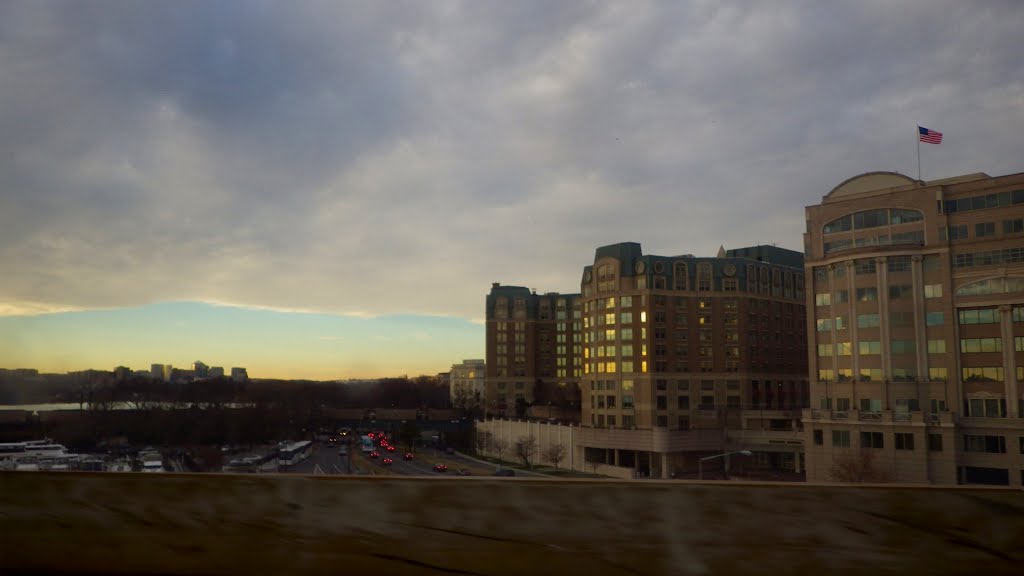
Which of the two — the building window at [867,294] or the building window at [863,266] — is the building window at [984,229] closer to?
the building window at [863,266]

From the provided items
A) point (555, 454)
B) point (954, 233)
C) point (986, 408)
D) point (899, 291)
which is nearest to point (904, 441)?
point (986, 408)

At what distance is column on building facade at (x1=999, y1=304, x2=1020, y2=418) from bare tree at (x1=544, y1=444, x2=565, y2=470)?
3769 cm

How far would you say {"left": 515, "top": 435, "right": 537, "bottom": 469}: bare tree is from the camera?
229ft

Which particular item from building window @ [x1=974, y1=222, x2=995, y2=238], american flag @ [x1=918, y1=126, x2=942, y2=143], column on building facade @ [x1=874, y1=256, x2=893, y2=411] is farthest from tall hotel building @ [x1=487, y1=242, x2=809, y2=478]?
american flag @ [x1=918, y1=126, x2=942, y2=143]

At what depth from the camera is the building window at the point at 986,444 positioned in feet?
136

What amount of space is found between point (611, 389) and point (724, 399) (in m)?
12.3

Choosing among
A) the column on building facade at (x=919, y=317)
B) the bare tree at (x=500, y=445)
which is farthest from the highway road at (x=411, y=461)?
the column on building facade at (x=919, y=317)

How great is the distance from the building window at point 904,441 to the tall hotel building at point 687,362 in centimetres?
1663

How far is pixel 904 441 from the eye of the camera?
44125 mm

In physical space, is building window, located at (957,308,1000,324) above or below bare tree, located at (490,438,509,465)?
above

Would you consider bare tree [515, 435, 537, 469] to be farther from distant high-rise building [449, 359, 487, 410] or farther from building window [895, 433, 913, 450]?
distant high-rise building [449, 359, 487, 410]

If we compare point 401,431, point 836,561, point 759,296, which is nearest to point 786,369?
point 759,296

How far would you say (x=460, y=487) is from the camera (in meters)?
3.32

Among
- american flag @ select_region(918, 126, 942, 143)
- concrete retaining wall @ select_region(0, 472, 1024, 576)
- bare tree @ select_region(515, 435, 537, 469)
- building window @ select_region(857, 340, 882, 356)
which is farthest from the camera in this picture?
bare tree @ select_region(515, 435, 537, 469)
